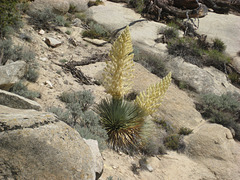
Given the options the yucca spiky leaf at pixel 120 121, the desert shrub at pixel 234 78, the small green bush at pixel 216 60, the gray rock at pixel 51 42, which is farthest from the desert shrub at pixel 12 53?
the desert shrub at pixel 234 78

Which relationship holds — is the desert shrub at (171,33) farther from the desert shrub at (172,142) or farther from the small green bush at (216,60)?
the desert shrub at (172,142)

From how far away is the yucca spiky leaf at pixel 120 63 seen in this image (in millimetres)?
3273

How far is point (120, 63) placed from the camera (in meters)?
3.48

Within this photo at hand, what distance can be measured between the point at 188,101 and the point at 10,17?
20.9 feet

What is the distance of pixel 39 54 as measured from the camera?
257 inches

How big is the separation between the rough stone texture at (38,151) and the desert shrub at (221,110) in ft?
18.4

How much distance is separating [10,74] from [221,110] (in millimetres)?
6673

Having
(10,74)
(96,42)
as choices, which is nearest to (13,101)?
(10,74)

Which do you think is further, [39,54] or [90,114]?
[39,54]

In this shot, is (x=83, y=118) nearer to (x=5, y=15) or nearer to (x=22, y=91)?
(x=22, y=91)

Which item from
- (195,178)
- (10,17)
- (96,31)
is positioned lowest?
(195,178)

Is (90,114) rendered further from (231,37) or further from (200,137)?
(231,37)

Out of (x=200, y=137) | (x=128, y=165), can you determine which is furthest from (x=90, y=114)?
(x=200, y=137)

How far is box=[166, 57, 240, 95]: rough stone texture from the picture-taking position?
8508 millimetres
